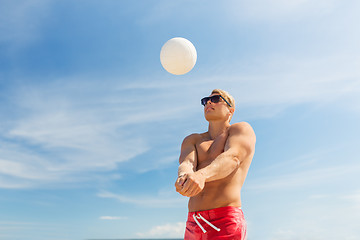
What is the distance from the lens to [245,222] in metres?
6.89

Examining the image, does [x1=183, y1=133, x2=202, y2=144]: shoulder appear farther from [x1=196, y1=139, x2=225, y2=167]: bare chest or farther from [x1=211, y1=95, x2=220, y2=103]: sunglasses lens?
[x1=211, y1=95, x2=220, y2=103]: sunglasses lens

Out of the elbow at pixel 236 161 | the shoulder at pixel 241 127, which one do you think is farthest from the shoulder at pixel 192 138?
the elbow at pixel 236 161

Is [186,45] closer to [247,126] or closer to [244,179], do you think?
[247,126]

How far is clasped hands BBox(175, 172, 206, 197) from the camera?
219 inches

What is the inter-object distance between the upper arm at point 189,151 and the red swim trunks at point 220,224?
3.24ft

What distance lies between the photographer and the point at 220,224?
6.63 m

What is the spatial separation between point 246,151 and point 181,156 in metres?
1.28

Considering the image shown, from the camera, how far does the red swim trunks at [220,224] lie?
259 inches

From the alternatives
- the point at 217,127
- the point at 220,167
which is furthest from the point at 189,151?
the point at 220,167

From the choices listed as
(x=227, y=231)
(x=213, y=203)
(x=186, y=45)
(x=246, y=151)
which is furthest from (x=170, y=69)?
(x=227, y=231)

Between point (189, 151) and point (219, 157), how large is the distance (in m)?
1.09

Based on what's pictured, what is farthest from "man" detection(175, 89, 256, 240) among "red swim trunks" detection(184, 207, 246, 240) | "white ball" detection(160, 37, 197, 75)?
"white ball" detection(160, 37, 197, 75)

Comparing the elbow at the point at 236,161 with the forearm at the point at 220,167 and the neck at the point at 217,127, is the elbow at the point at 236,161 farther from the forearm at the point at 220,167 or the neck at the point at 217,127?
→ the neck at the point at 217,127

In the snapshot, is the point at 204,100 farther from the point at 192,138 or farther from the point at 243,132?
the point at 243,132
